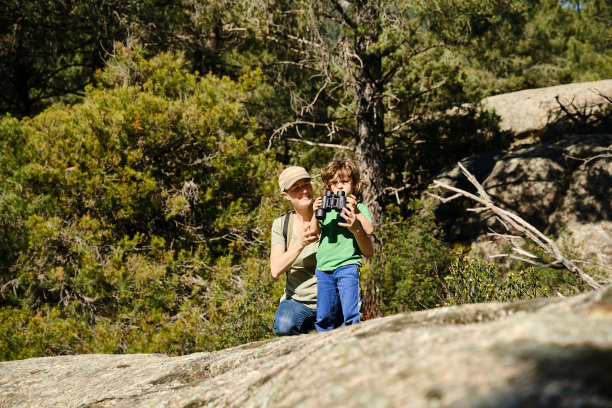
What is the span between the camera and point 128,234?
9008 mm

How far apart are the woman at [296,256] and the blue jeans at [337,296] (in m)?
0.18

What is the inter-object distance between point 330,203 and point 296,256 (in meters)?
0.45

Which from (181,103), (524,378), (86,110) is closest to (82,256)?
(86,110)

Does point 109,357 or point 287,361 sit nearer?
point 287,361

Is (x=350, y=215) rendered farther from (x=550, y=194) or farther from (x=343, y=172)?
(x=550, y=194)

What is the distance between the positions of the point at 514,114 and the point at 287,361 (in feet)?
46.5

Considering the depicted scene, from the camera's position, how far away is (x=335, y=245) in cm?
345

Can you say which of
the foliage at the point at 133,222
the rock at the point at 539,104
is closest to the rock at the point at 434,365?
the foliage at the point at 133,222

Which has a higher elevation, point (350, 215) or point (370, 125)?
point (370, 125)

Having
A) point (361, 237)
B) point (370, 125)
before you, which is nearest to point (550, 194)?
point (370, 125)

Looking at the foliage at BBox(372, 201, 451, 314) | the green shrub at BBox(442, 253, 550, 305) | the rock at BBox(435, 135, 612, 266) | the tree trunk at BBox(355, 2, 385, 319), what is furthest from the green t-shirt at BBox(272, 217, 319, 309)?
the rock at BBox(435, 135, 612, 266)

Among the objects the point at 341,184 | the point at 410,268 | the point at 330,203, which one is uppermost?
the point at 341,184

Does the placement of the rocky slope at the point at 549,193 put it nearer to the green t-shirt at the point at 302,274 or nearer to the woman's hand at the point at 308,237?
the green t-shirt at the point at 302,274

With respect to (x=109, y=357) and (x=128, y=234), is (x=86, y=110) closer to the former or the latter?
(x=128, y=234)
